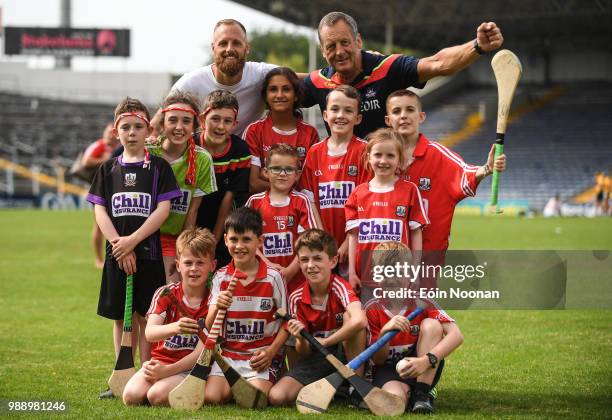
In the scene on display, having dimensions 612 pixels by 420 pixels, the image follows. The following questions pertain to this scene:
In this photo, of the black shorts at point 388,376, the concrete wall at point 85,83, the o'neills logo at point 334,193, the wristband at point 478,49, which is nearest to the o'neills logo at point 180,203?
the o'neills logo at point 334,193

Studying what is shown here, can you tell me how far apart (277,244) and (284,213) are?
0.70 feet

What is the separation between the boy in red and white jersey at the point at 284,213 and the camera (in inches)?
224

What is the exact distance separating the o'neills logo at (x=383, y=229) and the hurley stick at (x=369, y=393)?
0.78 m

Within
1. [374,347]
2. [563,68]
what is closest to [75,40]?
[563,68]

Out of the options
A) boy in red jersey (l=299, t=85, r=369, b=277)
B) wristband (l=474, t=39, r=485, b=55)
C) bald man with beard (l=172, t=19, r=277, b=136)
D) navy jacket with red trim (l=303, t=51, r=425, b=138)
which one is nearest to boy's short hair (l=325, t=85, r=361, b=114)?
boy in red jersey (l=299, t=85, r=369, b=277)

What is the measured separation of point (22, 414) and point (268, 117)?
107 inches

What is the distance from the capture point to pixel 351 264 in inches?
217

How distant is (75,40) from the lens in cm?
5716

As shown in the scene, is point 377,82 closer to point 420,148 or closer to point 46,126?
point 420,148

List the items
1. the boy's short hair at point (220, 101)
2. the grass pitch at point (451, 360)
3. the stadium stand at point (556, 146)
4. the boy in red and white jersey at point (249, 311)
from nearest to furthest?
the grass pitch at point (451, 360), the boy in red and white jersey at point (249, 311), the boy's short hair at point (220, 101), the stadium stand at point (556, 146)

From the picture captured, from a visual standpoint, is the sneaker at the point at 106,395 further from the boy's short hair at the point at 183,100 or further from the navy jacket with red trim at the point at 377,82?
the navy jacket with red trim at the point at 377,82

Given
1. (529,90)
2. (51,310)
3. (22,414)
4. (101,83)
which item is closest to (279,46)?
(101,83)

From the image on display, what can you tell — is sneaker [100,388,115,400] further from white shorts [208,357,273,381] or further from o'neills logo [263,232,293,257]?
o'neills logo [263,232,293,257]

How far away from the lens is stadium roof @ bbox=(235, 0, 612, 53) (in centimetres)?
3709
